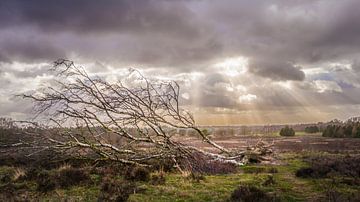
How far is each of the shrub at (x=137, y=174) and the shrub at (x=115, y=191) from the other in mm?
1777

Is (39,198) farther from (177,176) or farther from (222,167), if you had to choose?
(222,167)

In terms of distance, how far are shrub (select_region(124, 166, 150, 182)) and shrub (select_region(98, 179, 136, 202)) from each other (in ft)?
5.83

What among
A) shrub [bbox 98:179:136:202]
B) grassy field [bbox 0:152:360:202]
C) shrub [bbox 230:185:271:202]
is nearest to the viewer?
shrub [bbox 230:185:271:202]

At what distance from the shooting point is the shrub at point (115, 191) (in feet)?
38.0

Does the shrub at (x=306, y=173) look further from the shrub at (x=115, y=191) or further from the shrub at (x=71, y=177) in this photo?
the shrub at (x=71, y=177)

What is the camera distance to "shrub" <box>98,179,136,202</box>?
11.6 m

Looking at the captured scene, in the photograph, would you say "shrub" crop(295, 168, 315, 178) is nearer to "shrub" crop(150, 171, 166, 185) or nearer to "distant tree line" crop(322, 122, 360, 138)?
"shrub" crop(150, 171, 166, 185)

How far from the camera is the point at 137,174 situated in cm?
1692

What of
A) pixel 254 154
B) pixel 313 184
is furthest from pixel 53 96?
pixel 313 184

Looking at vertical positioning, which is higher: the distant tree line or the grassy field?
the distant tree line

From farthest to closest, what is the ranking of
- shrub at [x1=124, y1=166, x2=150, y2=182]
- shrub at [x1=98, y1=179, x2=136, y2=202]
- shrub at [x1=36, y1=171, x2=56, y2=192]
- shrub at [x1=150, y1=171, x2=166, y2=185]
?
1. shrub at [x1=124, y1=166, x2=150, y2=182]
2. shrub at [x1=150, y1=171, x2=166, y2=185]
3. shrub at [x1=36, y1=171, x2=56, y2=192]
4. shrub at [x1=98, y1=179, x2=136, y2=202]

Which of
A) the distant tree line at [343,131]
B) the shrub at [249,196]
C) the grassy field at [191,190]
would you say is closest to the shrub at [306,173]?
the grassy field at [191,190]

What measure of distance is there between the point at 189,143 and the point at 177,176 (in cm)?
930

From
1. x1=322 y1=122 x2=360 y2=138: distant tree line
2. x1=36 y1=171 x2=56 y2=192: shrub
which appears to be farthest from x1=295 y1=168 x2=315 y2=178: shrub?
x1=322 y1=122 x2=360 y2=138: distant tree line
